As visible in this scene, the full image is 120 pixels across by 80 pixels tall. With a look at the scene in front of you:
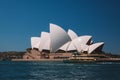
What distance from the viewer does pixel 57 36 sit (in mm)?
89562

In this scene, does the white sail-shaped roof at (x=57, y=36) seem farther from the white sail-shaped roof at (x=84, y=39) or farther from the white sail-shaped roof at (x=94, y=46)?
the white sail-shaped roof at (x=94, y=46)

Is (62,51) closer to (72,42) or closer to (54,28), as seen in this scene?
(72,42)

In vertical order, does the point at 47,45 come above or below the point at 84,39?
below

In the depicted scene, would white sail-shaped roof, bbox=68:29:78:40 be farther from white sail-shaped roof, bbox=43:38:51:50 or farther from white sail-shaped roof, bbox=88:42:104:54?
white sail-shaped roof, bbox=43:38:51:50

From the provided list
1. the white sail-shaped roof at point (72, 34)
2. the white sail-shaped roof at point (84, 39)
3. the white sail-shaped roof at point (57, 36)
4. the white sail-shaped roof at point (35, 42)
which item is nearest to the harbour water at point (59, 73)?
the white sail-shaped roof at point (57, 36)

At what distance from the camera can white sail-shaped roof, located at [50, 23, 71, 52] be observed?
8812cm

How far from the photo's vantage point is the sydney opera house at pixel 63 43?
8981 centimetres

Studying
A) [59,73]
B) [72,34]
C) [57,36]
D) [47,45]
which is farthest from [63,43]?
[59,73]

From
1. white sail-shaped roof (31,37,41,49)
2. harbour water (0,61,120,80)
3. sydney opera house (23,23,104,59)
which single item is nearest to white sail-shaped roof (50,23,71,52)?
sydney opera house (23,23,104,59)

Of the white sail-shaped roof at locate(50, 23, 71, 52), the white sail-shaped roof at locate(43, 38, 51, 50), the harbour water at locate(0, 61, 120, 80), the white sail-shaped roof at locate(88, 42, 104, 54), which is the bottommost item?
the harbour water at locate(0, 61, 120, 80)

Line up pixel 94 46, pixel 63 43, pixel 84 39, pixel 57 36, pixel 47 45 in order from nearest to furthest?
pixel 57 36 < pixel 84 39 < pixel 94 46 < pixel 63 43 < pixel 47 45

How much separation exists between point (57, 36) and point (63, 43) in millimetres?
5623

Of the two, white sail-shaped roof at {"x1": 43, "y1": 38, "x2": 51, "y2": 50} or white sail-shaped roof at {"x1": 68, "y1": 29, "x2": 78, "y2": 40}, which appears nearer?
white sail-shaped roof at {"x1": 68, "y1": 29, "x2": 78, "y2": 40}

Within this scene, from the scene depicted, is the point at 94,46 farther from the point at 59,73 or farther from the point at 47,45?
the point at 59,73
